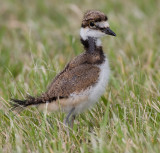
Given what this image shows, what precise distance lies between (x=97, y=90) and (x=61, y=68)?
156 cm

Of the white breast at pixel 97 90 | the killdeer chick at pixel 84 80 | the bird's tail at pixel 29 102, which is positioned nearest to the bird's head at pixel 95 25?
the killdeer chick at pixel 84 80

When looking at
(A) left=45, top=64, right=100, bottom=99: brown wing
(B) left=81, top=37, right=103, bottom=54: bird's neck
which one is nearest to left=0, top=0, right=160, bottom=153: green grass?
(A) left=45, top=64, right=100, bottom=99: brown wing

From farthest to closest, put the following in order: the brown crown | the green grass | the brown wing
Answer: the brown crown → the brown wing → the green grass

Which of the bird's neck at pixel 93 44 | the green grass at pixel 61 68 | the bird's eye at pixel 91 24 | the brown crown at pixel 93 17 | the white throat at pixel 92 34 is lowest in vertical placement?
the green grass at pixel 61 68

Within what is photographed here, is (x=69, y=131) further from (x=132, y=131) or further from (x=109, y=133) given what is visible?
(x=132, y=131)

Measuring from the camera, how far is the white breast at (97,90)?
3643mm

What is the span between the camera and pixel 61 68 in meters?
5.14

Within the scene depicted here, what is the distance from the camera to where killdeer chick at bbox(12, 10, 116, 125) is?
3.63 meters

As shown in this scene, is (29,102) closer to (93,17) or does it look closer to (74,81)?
(74,81)

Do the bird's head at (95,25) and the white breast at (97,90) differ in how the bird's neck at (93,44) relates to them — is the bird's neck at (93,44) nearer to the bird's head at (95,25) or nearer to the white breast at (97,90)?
the bird's head at (95,25)

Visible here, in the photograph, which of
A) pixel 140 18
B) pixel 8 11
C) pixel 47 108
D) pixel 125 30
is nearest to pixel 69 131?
pixel 47 108

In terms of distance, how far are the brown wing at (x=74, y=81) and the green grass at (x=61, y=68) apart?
0.80 feet

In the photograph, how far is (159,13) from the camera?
702 centimetres

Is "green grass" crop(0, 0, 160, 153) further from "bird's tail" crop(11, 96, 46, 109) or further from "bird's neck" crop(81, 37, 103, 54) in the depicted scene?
"bird's neck" crop(81, 37, 103, 54)
